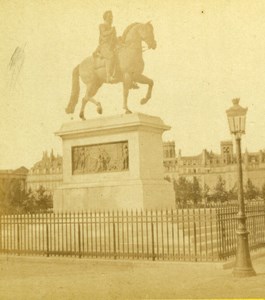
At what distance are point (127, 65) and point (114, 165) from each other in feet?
11.1

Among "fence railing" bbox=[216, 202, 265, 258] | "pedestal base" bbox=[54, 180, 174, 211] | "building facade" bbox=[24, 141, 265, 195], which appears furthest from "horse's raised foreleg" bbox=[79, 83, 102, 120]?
"building facade" bbox=[24, 141, 265, 195]

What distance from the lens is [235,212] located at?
13734mm

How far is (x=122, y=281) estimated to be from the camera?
1078cm

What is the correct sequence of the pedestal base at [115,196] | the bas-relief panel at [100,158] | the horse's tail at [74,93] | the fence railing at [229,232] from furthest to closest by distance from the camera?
the horse's tail at [74,93] → the bas-relief panel at [100,158] → the pedestal base at [115,196] → the fence railing at [229,232]

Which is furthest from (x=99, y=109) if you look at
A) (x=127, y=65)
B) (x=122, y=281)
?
(x=122, y=281)

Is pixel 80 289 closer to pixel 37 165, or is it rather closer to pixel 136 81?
pixel 136 81

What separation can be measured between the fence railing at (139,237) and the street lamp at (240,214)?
4.12ft

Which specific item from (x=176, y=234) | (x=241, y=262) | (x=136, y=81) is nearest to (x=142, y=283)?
(x=241, y=262)

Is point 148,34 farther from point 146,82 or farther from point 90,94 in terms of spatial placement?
point 90,94

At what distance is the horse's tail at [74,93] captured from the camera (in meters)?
19.6

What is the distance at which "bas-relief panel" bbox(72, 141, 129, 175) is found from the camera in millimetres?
17281

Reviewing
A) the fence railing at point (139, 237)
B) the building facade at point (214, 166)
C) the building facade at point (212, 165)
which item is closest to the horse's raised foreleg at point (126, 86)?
the fence railing at point (139, 237)

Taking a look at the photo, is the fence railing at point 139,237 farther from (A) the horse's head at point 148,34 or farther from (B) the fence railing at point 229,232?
(A) the horse's head at point 148,34

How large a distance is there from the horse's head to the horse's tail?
301cm
